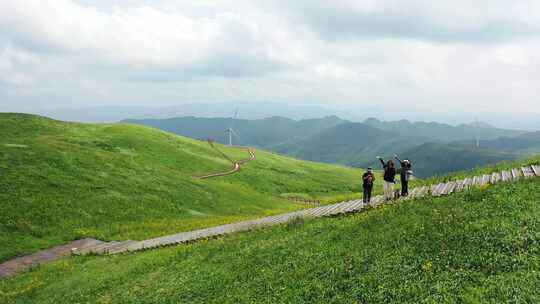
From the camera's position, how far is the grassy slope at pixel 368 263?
44.2 ft

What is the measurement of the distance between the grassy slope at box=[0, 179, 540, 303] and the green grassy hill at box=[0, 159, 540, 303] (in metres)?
0.05

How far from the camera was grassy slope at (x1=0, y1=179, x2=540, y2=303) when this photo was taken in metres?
13.5

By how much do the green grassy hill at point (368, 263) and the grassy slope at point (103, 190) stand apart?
1823cm

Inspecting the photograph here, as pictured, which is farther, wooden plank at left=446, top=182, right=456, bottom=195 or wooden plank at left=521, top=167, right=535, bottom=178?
wooden plank at left=446, top=182, right=456, bottom=195

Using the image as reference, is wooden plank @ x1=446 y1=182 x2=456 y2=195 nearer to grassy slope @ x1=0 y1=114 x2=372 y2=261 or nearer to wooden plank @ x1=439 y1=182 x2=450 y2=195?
wooden plank @ x1=439 y1=182 x2=450 y2=195

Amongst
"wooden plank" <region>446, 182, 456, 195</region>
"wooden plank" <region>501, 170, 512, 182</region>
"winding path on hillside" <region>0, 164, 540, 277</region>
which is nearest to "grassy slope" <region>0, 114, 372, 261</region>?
"winding path on hillside" <region>0, 164, 540, 277</region>

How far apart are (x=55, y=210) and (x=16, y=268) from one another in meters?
14.2

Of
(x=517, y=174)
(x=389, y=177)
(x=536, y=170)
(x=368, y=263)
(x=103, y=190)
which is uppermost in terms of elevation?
(x=536, y=170)

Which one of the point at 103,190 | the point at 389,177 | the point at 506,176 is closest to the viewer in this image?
the point at 506,176

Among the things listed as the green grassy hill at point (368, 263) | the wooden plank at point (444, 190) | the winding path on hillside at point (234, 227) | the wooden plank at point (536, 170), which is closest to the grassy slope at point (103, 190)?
the winding path on hillside at point (234, 227)

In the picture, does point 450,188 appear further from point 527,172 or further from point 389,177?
point 527,172

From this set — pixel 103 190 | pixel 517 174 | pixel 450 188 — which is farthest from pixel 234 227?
pixel 103 190

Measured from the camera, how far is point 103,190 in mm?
59375

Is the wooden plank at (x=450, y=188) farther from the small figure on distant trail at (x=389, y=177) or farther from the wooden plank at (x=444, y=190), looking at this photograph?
the small figure on distant trail at (x=389, y=177)
